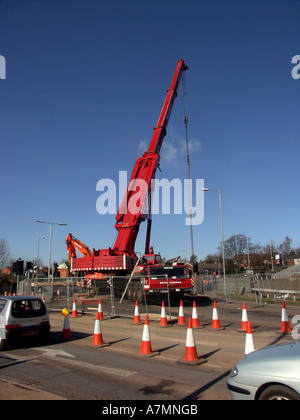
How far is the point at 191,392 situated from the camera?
17.2 ft

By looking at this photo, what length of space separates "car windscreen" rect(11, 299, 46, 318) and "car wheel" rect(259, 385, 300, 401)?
7.34 meters

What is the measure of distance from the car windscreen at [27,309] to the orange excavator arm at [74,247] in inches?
634

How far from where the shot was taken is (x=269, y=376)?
3627 mm

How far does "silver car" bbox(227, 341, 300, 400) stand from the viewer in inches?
137

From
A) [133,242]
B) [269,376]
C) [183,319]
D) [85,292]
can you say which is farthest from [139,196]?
[269,376]

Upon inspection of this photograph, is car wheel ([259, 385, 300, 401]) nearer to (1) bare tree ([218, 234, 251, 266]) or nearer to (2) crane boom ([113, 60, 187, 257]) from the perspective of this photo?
(2) crane boom ([113, 60, 187, 257])

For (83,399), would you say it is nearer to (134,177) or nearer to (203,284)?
(134,177)

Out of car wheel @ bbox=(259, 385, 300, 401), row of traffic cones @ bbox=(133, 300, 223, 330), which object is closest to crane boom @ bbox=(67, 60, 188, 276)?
row of traffic cones @ bbox=(133, 300, 223, 330)

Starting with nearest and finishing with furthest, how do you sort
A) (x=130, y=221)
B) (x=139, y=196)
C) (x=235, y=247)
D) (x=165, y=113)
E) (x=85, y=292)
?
(x=85, y=292) → (x=130, y=221) → (x=139, y=196) → (x=165, y=113) → (x=235, y=247)

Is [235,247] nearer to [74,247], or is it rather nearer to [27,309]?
[74,247]

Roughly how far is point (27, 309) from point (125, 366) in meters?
3.82

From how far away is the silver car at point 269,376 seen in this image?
3.47 metres
